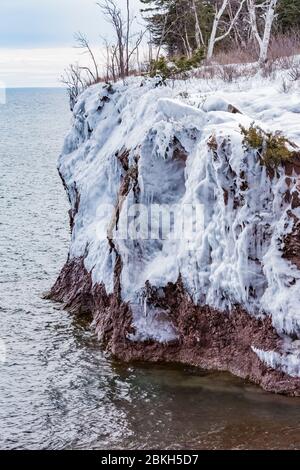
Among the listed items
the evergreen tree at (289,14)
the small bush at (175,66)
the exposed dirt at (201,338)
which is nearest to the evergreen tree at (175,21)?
the evergreen tree at (289,14)

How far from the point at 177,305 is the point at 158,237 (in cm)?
175

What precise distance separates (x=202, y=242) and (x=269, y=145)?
2565 mm

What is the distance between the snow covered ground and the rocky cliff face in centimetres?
3

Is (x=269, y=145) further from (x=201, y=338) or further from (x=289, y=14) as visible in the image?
(x=289, y=14)

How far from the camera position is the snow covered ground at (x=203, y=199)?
45.7 feet

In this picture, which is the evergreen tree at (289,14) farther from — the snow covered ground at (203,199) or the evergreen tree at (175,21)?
the snow covered ground at (203,199)

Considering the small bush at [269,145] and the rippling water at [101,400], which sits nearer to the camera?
the rippling water at [101,400]

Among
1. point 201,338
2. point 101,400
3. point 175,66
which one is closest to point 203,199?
point 201,338

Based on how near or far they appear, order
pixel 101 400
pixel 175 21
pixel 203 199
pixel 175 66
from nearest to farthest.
Answer: pixel 101 400 < pixel 203 199 < pixel 175 66 < pixel 175 21

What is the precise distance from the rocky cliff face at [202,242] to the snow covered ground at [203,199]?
1.1 inches

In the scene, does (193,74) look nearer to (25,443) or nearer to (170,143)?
(170,143)

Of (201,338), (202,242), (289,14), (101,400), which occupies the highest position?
(289,14)

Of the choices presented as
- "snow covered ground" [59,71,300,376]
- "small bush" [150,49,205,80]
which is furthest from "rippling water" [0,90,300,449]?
"small bush" [150,49,205,80]

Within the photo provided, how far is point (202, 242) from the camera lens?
1516cm
